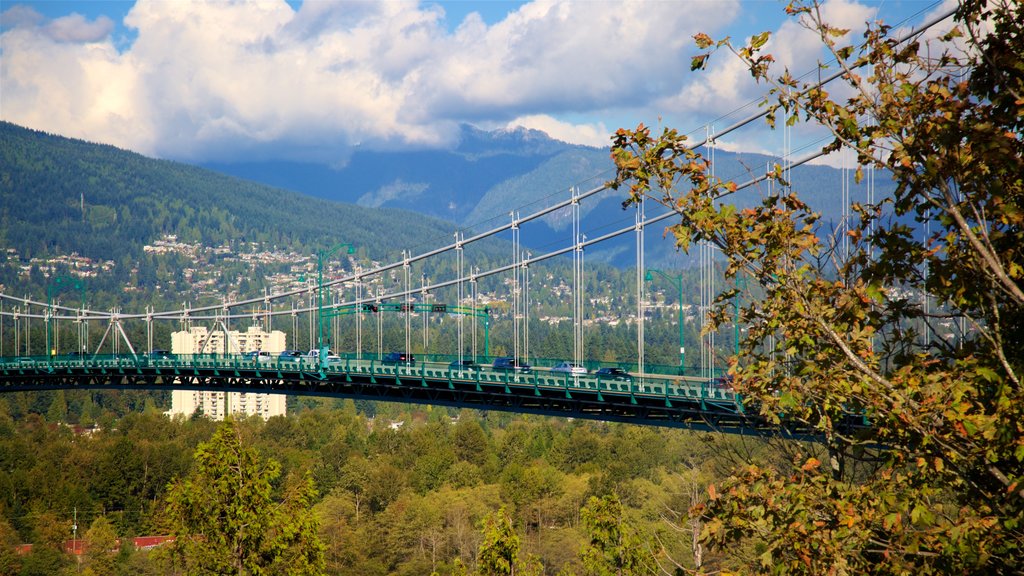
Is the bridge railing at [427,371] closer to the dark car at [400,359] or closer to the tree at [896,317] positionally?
the dark car at [400,359]

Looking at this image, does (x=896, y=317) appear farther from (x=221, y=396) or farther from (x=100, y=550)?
(x=221, y=396)

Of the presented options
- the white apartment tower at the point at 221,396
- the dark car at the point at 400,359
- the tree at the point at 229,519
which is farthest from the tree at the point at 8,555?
the white apartment tower at the point at 221,396

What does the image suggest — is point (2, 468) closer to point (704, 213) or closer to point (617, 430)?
point (617, 430)

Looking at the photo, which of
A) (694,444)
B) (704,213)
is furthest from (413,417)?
(704,213)

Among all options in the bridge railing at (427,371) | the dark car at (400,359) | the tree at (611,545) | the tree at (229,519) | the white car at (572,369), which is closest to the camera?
the tree at (229,519)

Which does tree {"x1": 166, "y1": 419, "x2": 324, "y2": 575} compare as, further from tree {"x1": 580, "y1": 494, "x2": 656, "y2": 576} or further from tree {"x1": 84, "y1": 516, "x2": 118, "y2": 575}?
tree {"x1": 84, "y1": 516, "x2": 118, "y2": 575}

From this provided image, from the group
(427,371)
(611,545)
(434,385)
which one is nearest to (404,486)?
(434,385)
